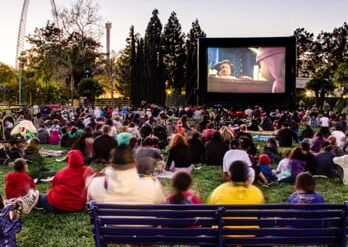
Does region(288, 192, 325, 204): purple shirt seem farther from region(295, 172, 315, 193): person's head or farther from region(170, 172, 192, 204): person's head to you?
region(170, 172, 192, 204): person's head

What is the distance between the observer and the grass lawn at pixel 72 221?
6.17 meters

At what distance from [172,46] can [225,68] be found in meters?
25.4

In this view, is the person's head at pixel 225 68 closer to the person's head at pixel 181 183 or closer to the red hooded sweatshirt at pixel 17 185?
the red hooded sweatshirt at pixel 17 185

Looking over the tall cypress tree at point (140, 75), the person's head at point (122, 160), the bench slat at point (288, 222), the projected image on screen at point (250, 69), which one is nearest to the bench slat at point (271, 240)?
the bench slat at point (288, 222)

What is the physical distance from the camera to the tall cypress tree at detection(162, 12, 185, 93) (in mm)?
57500

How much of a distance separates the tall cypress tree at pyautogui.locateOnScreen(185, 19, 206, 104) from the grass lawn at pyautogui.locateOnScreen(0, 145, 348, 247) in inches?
1342

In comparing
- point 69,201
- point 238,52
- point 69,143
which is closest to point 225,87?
point 238,52

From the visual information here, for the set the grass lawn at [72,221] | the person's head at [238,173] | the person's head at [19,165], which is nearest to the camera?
the person's head at [238,173]

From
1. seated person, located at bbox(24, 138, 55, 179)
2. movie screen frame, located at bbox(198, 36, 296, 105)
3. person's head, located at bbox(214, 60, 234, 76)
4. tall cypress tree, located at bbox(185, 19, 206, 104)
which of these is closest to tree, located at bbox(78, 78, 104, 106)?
tall cypress tree, located at bbox(185, 19, 206, 104)

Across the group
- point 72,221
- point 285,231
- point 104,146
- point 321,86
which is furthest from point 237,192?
point 321,86

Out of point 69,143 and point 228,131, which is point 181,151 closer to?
point 228,131

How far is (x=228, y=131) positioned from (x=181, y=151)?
14.1 ft

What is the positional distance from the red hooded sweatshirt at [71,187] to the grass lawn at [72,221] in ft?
0.48

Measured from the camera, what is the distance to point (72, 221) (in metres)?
7.01
